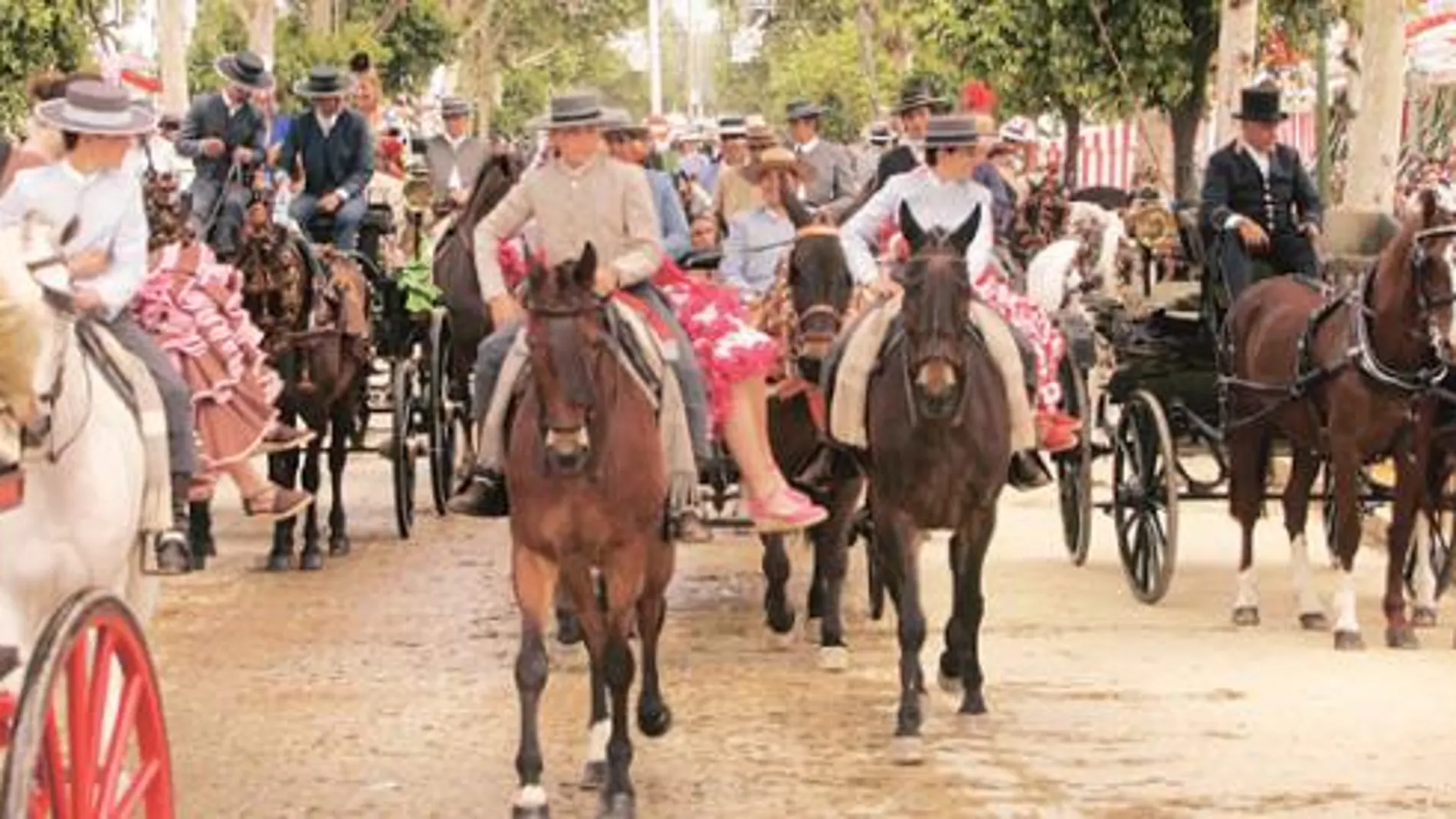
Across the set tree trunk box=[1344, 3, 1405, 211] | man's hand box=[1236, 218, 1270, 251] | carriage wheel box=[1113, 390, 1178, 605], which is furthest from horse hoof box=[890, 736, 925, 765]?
tree trunk box=[1344, 3, 1405, 211]

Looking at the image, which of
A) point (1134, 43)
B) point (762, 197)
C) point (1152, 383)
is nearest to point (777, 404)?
point (762, 197)

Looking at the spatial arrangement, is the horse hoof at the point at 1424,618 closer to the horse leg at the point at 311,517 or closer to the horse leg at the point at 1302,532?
the horse leg at the point at 1302,532

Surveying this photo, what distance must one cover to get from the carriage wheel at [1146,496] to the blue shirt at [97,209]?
7046mm

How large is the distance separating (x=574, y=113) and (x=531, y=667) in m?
2.40

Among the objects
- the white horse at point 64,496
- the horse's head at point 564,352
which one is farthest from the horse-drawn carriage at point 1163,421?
the white horse at point 64,496

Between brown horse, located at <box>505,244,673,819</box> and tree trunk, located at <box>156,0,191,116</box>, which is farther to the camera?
tree trunk, located at <box>156,0,191,116</box>

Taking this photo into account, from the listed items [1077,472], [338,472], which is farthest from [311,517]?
[1077,472]

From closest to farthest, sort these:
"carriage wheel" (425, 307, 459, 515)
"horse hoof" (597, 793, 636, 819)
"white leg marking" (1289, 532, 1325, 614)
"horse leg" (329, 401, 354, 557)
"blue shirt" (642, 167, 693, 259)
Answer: "horse hoof" (597, 793, 636, 819) → "blue shirt" (642, 167, 693, 259) → "white leg marking" (1289, 532, 1325, 614) → "horse leg" (329, 401, 354, 557) → "carriage wheel" (425, 307, 459, 515)

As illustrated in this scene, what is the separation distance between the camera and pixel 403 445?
64.3 feet

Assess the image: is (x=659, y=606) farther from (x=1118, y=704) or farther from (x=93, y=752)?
(x=93, y=752)

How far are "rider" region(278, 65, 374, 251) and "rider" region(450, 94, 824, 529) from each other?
7797mm

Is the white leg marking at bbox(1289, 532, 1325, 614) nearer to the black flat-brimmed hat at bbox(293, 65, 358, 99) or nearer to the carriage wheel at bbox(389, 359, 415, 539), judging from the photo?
the carriage wheel at bbox(389, 359, 415, 539)

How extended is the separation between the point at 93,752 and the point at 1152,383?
430 inches

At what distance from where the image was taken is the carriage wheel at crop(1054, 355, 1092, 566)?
1777 cm
